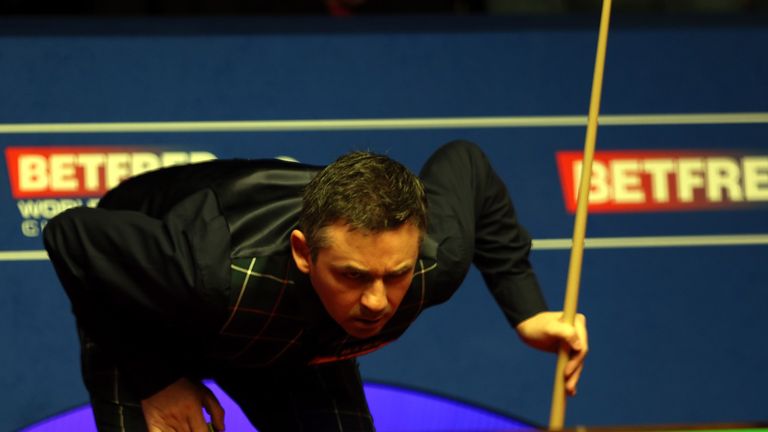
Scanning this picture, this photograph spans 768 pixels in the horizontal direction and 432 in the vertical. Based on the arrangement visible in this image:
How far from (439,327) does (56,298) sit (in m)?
0.88

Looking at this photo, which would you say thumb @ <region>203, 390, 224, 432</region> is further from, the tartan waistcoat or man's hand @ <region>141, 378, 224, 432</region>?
the tartan waistcoat

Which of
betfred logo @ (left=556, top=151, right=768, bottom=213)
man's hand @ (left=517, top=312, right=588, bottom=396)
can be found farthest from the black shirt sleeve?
betfred logo @ (left=556, top=151, right=768, bottom=213)

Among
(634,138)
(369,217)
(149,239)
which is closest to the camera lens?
(369,217)

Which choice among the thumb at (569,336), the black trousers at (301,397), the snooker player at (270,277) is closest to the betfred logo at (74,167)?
the snooker player at (270,277)

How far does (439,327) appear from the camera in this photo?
285 centimetres

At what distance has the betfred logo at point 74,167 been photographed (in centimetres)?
279

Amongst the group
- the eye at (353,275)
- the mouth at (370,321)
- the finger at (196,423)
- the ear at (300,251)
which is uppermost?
the ear at (300,251)

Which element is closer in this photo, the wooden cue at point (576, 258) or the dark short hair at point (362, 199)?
the dark short hair at point (362, 199)

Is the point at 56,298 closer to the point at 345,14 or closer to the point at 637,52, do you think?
the point at 345,14

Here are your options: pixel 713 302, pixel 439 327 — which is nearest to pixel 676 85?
pixel 713 302

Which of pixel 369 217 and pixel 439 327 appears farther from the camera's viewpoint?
pixel 439 327

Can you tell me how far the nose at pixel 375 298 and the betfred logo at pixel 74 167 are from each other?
1260 mm

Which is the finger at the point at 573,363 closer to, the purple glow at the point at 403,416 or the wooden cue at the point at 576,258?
the wooden cue at the point at 576,258

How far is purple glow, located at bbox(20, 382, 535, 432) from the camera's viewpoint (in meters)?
2.64
